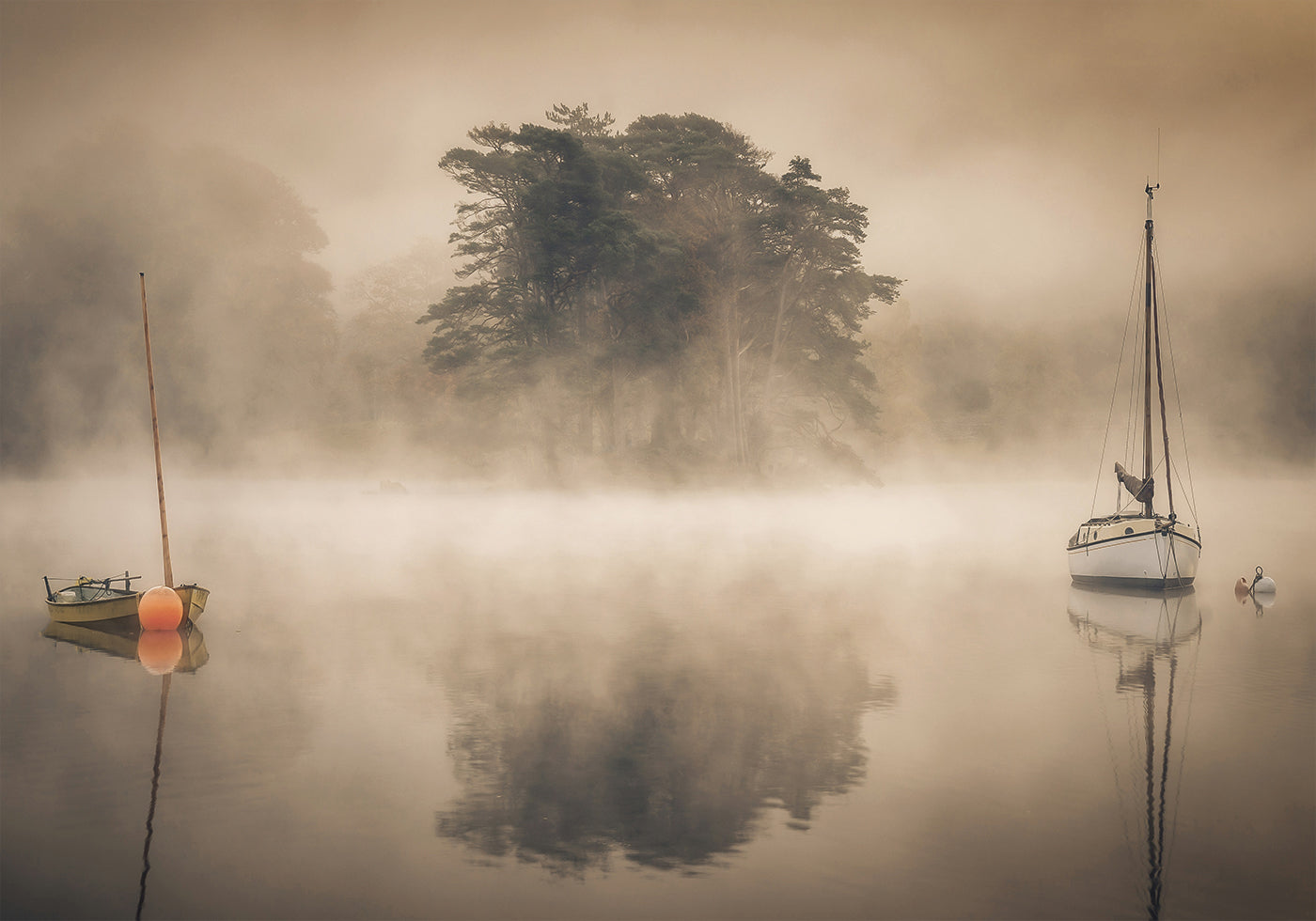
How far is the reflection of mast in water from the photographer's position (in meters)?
9.14

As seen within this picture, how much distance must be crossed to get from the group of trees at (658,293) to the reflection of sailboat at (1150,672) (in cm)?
3822

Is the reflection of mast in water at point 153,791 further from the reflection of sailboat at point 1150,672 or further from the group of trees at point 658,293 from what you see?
the group of trees at point 658,293

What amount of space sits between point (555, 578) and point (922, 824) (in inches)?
808

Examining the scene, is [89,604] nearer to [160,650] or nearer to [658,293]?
[160,650]

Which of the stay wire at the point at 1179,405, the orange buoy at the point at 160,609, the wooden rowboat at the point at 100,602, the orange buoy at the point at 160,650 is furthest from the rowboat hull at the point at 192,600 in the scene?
the stay wire at the point at 1179,405

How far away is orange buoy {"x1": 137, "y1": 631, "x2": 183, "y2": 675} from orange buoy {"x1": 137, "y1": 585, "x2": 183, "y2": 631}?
20 cm

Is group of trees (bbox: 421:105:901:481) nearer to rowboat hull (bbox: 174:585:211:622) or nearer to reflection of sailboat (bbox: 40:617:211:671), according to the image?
reflection of sailboat (bbox: 40:617:211:671)

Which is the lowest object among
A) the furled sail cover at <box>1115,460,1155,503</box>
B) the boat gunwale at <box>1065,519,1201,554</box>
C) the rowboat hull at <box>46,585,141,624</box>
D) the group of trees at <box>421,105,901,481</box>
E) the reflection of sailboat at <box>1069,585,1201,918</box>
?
the reflection of sailboat at <box>1069,585,1201,918</box>

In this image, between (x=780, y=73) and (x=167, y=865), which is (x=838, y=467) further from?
(x=780, y=73)

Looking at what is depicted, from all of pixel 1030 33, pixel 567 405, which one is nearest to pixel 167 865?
pixel 567 405

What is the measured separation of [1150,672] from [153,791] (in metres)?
14.6

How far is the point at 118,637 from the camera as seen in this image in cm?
2200

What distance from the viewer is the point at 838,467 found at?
69.6 metres

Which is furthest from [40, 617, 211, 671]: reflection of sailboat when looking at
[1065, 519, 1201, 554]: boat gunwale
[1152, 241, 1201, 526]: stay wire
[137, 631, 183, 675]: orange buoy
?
[1152, 241, 1201, 526]: stay wire
